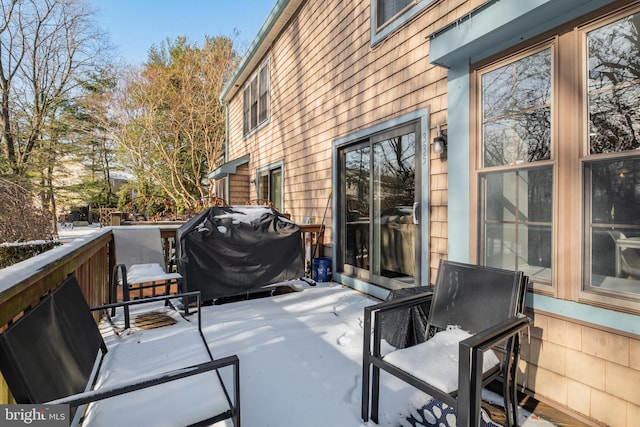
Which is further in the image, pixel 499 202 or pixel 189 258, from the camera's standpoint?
pixel 189 258

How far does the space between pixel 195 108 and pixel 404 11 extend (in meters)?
13.9

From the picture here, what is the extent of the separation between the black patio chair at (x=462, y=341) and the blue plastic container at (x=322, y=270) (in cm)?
282

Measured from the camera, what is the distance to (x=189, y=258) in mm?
3783

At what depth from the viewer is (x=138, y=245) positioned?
14.2 feet

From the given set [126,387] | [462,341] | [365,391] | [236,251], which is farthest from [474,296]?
[236,251]

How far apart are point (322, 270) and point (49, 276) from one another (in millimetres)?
3721

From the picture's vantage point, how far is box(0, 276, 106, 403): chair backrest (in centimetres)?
109

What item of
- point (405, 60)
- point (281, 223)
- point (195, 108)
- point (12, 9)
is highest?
point (12, 9)

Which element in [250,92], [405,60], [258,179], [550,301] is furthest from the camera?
[250,92]

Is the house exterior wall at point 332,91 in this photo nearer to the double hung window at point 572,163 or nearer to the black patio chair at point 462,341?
the double hung window at point 572,163

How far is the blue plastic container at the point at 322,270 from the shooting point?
16.8ft

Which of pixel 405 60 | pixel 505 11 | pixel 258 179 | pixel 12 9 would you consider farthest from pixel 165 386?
pixel 12 9

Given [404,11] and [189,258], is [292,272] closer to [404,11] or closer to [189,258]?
[189,258]

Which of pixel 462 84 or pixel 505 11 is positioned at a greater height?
pixel 505 11
